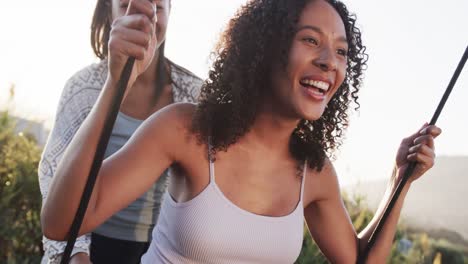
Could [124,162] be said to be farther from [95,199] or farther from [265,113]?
[265,113]

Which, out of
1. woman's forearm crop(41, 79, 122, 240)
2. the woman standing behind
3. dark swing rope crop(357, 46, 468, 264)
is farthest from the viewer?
the woman standing behind

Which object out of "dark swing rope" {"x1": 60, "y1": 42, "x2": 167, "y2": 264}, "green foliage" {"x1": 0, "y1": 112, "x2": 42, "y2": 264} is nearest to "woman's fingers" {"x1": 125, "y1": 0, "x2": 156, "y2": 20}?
"dark swing rope" {"x1": 60, "y1": 42, "x2": 167, "y2": 264}

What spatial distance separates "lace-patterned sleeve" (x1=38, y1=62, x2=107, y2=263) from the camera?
84.6 inches

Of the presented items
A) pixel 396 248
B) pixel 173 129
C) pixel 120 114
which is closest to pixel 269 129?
pixel 173 129

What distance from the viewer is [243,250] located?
1.79 m

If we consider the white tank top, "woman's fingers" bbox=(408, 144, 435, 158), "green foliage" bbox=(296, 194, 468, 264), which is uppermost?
"woman's fingers" bbox=(408, 144, 435, 158)

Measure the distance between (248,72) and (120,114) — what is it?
0.64m

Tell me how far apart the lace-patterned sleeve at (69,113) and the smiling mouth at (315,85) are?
0.82m

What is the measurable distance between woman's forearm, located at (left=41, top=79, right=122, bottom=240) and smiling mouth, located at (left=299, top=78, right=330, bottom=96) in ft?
2.27

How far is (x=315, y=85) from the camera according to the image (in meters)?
1.85

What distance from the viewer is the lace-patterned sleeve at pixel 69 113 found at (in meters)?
2.15

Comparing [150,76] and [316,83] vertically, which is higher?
[316,83]

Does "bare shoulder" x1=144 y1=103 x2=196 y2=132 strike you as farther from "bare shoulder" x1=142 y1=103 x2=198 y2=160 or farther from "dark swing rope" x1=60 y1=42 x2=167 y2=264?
"dark swing rope" x1=60 y1=42 x2=167 y2=264

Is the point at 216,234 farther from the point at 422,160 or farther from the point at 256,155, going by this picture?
the point at 422,160
